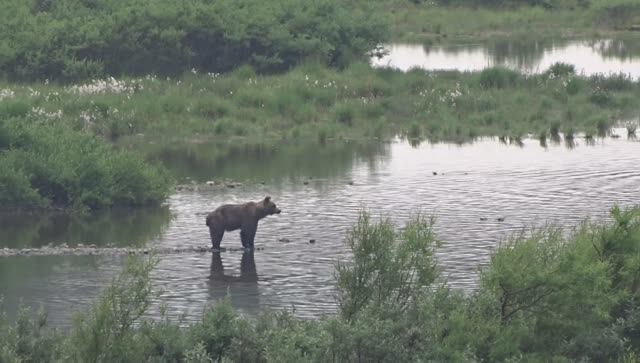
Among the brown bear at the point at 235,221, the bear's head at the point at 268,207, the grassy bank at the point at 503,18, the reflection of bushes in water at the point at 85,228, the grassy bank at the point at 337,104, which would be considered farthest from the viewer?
the grassy bank at the point at 503,18

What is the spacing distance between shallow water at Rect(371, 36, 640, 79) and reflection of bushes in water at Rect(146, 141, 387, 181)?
12.0 meters

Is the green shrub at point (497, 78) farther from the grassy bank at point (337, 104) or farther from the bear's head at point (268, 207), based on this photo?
the bear's head at point (268, 207)

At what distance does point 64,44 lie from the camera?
51.3 meters

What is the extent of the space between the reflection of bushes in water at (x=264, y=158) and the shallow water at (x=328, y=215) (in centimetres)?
14

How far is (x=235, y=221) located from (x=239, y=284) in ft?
8.88

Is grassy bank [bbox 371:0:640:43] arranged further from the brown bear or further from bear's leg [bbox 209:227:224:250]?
bear's leg [bbox 209:227:224:250]

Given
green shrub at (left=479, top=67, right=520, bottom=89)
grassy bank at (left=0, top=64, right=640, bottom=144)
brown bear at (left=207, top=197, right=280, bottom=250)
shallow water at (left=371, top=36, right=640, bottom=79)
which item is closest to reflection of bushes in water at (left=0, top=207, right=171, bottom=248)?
brown bear at (left=207, top=197, right=280, bottom=250)

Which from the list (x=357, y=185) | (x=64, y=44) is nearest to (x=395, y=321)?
(x=357, y=185)

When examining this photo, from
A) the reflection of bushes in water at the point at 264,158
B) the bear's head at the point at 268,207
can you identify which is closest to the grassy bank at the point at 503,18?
the reflection of bushes in water at the point at 264,158

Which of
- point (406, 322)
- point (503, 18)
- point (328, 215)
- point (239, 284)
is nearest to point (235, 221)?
point (239, 284)

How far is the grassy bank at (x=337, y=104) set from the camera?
46.0 m

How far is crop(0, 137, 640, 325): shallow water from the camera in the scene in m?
27.8

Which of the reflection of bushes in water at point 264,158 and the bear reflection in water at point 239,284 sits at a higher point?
the bear reflection in water at point 239,284

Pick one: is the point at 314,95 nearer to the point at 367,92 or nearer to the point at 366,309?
the point at 367,92
